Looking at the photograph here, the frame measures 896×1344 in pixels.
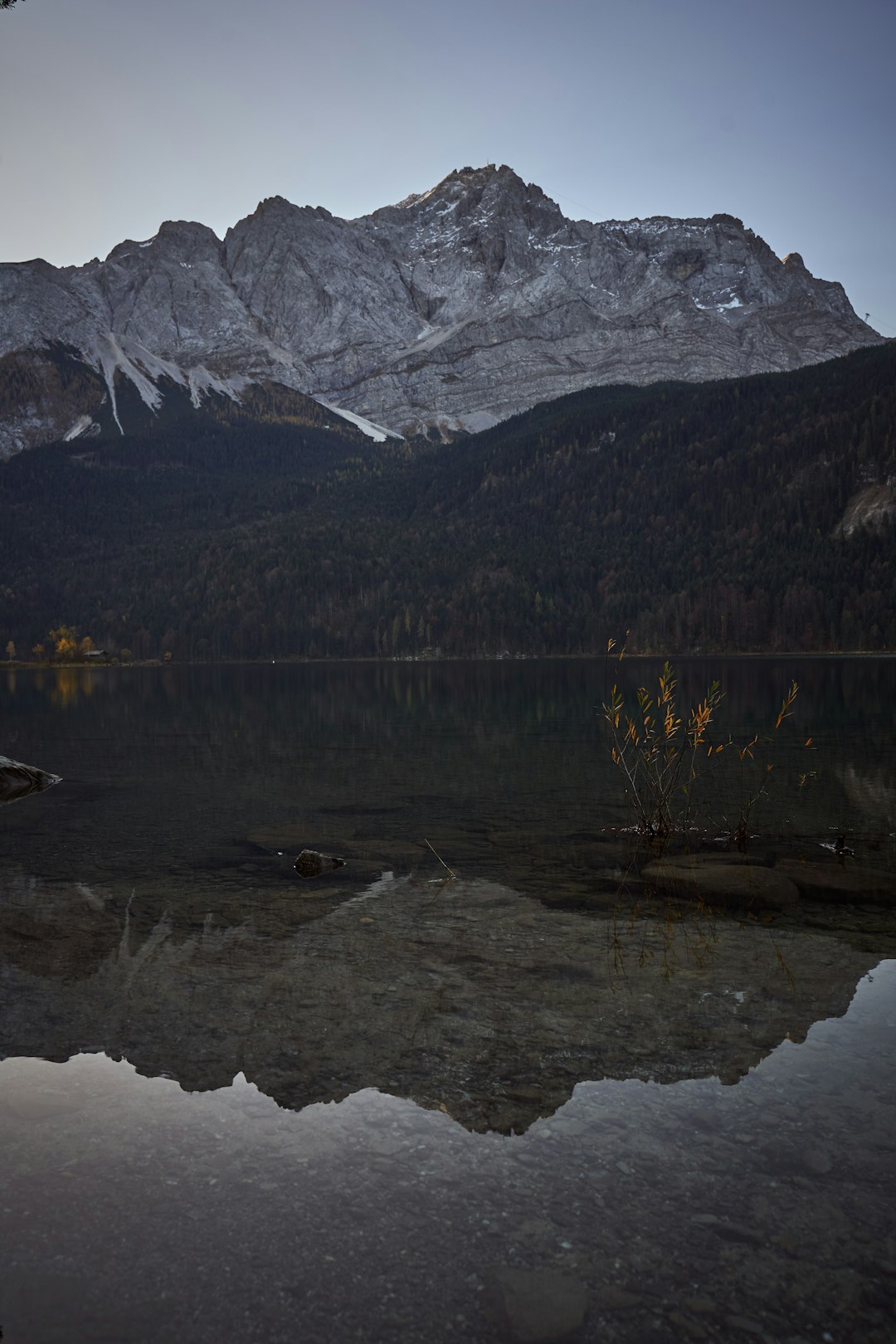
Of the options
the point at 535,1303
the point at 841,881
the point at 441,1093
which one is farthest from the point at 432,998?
the point at 841,881

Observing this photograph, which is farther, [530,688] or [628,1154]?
[530,688]

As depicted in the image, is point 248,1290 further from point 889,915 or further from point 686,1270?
point 889,915

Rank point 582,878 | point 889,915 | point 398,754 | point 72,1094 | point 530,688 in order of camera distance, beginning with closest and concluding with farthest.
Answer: point 72,1094
point 889,915
point 582,878
point 398,754
point 530,688

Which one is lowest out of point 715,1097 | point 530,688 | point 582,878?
point 530,688

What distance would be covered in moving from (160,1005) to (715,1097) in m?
6.34

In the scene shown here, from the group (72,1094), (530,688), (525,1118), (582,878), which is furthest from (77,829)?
(530,688)

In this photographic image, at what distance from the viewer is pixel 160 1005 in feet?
35.3

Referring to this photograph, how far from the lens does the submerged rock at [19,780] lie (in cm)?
2905

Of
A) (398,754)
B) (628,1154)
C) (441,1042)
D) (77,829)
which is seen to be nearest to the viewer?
(628,1154)

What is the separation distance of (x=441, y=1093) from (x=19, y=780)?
25762 millimetres

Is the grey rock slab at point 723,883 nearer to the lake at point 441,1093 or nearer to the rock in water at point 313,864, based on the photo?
the lake at point 441,1093

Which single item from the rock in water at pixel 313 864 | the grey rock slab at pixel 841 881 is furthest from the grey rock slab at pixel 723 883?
the rock in water at pixel 313 864

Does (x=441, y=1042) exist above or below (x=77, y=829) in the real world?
above

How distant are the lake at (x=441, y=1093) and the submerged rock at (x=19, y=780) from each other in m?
8.92
